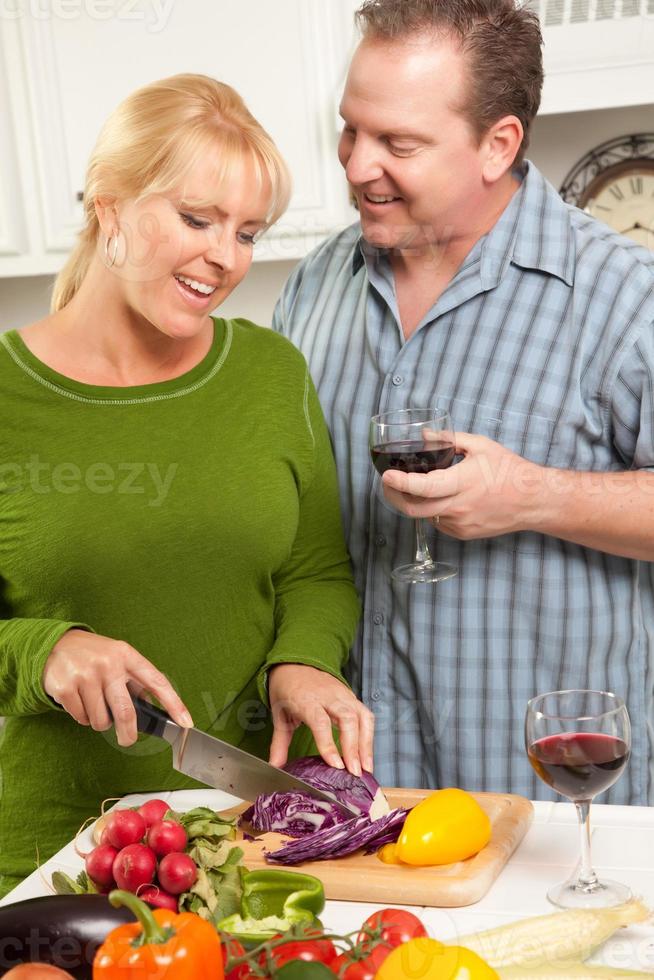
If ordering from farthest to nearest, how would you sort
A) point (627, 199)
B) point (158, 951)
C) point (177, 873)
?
1. point (627, 199)
2. point (177, 873)
3. point (158, 951)

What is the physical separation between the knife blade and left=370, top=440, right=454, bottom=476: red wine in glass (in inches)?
16.2

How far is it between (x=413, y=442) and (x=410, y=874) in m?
0.53

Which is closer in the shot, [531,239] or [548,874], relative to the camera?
[548,874]

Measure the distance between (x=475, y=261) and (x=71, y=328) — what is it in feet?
1.97

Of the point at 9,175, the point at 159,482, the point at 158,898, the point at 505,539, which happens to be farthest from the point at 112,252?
the point at 9,175

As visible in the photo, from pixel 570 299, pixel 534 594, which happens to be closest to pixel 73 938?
pixel 534 594

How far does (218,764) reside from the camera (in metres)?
1.23

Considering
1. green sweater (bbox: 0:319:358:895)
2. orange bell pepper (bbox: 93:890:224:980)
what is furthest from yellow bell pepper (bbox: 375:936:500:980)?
green sweater (bbox: 0:319:358:895)

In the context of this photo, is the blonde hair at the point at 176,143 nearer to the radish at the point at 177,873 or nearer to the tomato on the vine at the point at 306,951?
the radish at the point at 177,873

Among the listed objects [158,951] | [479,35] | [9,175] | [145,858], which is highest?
[479,35]

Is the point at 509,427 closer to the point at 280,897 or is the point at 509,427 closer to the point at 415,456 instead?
the point at 415,456

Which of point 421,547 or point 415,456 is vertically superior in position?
point 415,456

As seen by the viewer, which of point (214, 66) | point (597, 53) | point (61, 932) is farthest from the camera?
point (214, 66)

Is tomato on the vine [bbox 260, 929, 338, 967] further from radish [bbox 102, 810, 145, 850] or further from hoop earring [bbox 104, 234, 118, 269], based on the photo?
hoop earring [bbox 104, 234, 118, 269]
